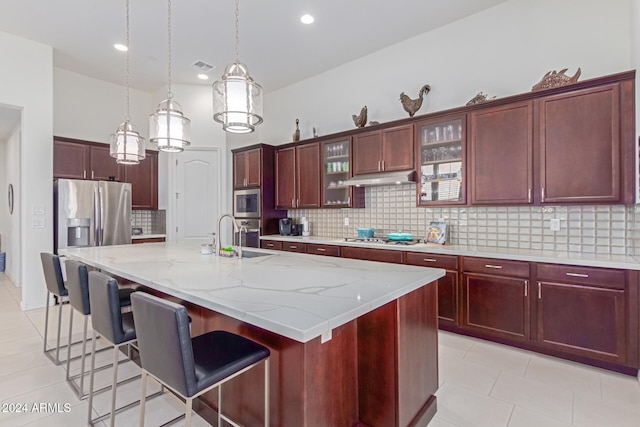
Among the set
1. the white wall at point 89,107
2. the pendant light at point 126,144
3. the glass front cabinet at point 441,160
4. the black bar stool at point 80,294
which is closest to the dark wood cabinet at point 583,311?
the glass front cabinet at point 441,160

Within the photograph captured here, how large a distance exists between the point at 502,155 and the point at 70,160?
5.78 metres

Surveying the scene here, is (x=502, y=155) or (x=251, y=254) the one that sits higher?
(x=502, y=155)

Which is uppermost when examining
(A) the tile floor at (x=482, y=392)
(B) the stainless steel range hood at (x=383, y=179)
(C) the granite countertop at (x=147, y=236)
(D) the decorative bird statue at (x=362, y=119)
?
(D) the decorative bird statue at (x=362, y=119)

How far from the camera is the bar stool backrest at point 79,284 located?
210 centimetres

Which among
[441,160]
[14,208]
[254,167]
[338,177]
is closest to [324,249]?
[338,177]

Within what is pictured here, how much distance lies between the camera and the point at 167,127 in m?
2.72

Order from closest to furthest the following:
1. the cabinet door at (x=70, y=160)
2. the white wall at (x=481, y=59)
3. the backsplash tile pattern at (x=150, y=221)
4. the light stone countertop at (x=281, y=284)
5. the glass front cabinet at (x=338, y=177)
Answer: the light stone countertop at (x=281, y=284), the white wall at (x=481, y=59), the glass front cabinet at (x=338, y=177), the cabinet door at (x=70, y=160), the backsplash tile pattern at (x=150, y=221)

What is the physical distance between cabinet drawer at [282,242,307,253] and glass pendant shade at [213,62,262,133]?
2.51 m

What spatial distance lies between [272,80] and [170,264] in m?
4.15

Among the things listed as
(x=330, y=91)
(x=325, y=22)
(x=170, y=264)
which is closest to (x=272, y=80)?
(x=330, y=91)

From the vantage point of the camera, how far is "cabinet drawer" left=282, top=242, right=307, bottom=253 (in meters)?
4.50

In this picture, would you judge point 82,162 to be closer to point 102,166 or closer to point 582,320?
point 102,166

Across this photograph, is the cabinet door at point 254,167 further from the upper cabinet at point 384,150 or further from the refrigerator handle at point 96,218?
the refrigerator handle at point 96,218

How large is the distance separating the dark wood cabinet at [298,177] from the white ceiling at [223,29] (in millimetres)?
1347
